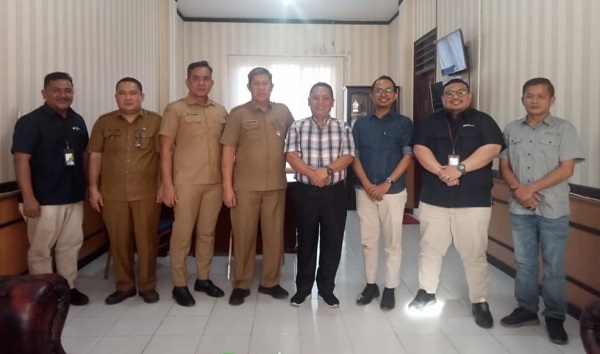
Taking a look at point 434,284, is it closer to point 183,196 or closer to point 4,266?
point 183,196

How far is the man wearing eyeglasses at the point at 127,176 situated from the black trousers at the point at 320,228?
3.49ft

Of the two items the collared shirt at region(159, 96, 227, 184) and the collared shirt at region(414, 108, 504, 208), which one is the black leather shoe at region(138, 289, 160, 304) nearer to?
the collared shirt at region(159, 96, 227, 184)

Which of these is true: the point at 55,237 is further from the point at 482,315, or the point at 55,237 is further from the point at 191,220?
the point at 482,315

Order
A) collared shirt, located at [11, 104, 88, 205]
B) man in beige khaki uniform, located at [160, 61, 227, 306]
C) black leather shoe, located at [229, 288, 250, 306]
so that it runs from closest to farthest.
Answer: collared shirt, located at [11, 104, 88, 205] < man in beige khaki uniform, located at [160, 61, 227, 306] < black leather shoe, located at [229, 288, 250, 306]

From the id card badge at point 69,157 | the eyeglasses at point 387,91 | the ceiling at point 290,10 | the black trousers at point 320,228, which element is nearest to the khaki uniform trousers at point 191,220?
the black trousers at point 320,228

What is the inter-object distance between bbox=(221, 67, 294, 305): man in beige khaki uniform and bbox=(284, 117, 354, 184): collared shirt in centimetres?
19

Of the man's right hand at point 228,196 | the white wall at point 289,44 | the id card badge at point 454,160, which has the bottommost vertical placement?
the man's right hand at point 228,196

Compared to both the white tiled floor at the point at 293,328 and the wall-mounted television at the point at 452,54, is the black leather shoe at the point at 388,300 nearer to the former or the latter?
the white tiled floor at the point at 293,328

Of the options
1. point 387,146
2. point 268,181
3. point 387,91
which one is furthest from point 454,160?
point 268,181

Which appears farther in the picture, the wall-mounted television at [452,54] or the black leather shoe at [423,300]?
the wall-mounted television at [452,54]

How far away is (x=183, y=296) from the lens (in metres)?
3.48

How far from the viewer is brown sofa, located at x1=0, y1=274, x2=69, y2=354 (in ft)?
5.36

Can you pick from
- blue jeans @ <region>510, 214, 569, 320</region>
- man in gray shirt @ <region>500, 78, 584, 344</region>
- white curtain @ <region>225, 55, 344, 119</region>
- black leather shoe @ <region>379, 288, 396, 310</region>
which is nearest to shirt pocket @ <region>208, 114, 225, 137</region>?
black leather shoe @ <region>379, 288, 396, 310</region>

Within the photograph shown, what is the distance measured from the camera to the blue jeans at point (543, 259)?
2.89 m
